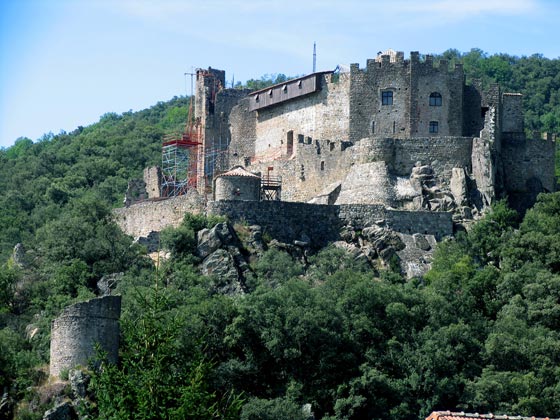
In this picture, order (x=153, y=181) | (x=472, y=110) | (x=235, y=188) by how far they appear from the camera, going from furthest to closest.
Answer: (x=153, y=181) → (x=472, y=110) → (x=235, y=188)

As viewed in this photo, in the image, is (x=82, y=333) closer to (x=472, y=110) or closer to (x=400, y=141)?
(x=400, y=141)

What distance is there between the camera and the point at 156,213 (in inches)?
2443

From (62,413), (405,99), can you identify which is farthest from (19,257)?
(405,99)

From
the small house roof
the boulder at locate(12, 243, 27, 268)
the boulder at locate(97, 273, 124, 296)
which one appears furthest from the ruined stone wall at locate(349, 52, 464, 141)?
the boulder at locate(12, 243, 27, 268)

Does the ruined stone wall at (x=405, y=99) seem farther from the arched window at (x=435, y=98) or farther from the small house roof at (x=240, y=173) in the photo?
the small house roof at (x=240, y=173)

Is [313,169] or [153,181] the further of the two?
[153,181]

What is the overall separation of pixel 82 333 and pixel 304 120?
75.7 feet

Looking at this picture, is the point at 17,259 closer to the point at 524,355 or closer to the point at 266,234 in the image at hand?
the point at 266,234

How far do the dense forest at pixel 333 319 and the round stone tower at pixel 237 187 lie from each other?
2.83 metres

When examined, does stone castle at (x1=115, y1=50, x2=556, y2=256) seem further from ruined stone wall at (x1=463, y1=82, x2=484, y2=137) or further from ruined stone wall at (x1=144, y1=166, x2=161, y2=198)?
ruined stone wall at (x1=144, y1=166, x2=161, y2=198)

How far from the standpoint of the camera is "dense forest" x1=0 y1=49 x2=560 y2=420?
4806cm

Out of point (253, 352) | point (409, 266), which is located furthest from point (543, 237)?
point (253, 352)

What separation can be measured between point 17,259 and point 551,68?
222ft

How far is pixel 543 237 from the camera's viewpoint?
56.1 metres
